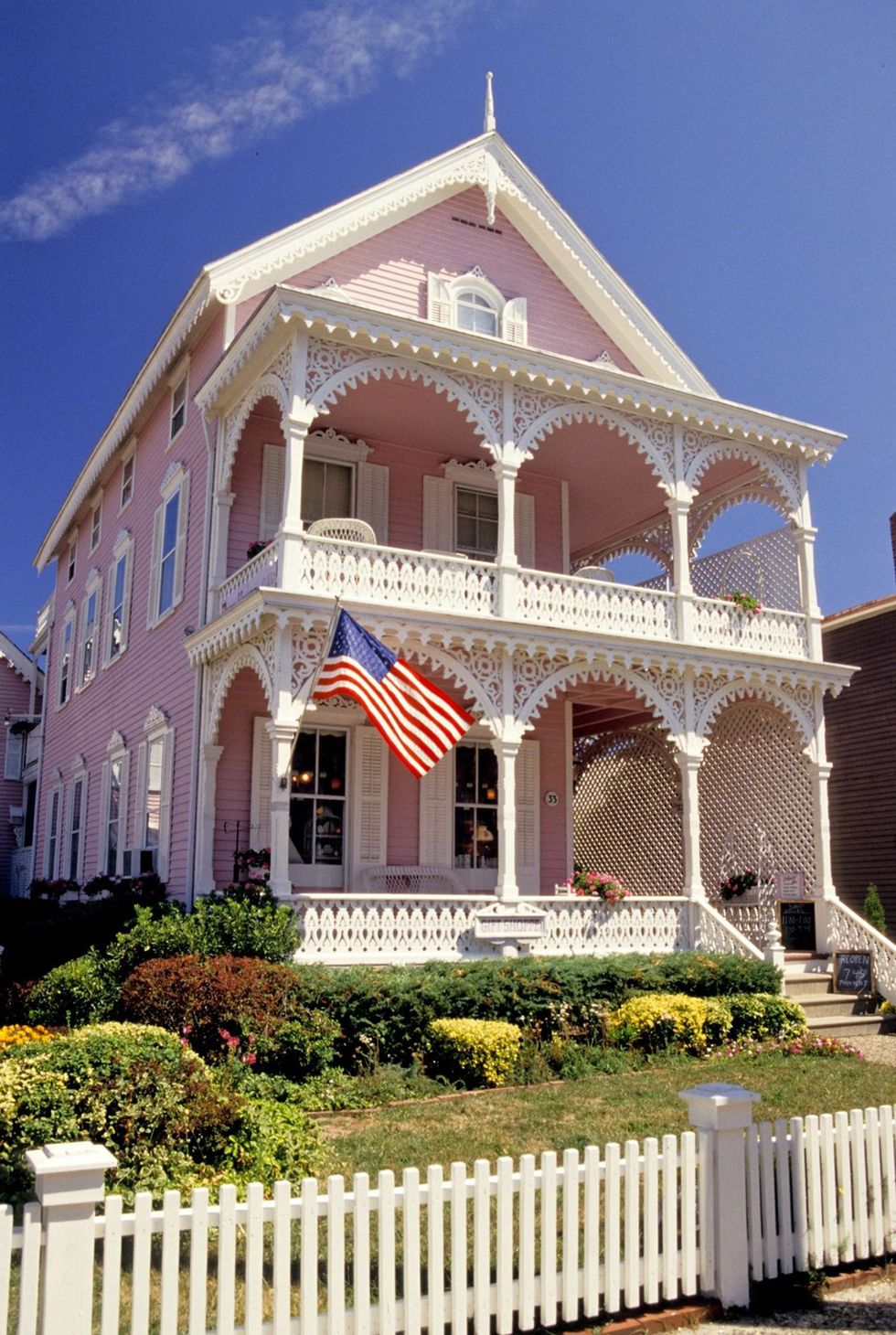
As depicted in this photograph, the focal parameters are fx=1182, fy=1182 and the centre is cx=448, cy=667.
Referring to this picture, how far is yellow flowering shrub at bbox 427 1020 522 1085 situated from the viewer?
10297mm

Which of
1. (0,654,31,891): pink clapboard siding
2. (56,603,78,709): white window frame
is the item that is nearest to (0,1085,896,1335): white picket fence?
(56,603,78,709): white window frame

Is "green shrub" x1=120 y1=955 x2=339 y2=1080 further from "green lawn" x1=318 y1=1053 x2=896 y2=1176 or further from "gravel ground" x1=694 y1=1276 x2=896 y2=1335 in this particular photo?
"gravel ground" x1=694 y1=1276 x2=896 y2=1335

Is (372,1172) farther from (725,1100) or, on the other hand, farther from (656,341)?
(656,341)

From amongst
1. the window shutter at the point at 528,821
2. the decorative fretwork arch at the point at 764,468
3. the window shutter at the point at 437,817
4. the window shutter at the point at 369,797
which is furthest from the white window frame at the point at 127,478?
the decorative fretwork arch at the point at 764,468

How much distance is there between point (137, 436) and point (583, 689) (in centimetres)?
941

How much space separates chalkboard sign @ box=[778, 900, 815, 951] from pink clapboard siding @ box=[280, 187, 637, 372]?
8617 mm

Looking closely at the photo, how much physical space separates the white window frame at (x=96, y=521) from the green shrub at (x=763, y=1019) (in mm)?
15926

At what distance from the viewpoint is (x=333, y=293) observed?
50.7 ft

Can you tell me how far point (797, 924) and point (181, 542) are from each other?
10.1m

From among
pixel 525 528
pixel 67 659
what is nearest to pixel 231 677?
pixel 525 528

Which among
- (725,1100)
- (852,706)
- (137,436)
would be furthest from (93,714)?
(725,1100)

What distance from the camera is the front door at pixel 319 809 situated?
15289mm

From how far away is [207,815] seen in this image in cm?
1465

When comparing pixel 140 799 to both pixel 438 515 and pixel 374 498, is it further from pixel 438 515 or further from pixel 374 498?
pixel 438 515
